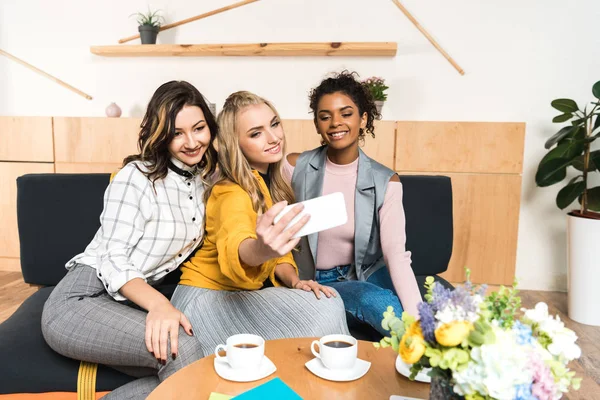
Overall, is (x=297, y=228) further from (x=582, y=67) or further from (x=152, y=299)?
(x=582, y=67)

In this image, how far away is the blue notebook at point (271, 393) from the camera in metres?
0.80

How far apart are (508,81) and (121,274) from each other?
2768 millimetres

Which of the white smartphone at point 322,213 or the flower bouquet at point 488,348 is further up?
the white smartphone at point 322,213

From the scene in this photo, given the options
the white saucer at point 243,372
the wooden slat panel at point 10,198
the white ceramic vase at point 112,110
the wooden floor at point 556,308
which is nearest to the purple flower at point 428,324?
the white saucer at point 243,372

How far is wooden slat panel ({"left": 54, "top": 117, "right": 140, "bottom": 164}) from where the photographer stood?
303cm

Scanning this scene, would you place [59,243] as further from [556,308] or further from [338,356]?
[556,308]

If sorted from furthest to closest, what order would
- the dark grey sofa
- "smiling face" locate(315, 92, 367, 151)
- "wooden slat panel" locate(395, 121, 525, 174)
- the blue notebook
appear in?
"wooden slat panel" locate(395, 121, 525, 174), "smiling face" locate(315, 92, 367, 151), the dark grey sofa, the blue notebook

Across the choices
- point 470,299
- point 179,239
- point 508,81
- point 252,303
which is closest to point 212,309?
point 252,303

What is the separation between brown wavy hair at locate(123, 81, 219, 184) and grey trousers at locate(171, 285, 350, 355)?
42 cm

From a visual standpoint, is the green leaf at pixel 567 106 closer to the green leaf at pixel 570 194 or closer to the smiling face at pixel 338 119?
the green leaf at pixel 570 194

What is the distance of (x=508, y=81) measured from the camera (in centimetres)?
302

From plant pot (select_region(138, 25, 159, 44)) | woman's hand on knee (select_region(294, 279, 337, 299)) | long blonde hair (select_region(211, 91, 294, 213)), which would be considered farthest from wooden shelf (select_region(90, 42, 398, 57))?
woman's hand on knee (select_region(294, 279, 337, 299))

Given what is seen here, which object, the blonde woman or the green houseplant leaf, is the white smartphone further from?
the green houseplant leaf

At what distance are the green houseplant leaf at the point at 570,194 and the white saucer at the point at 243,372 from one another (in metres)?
2.31
